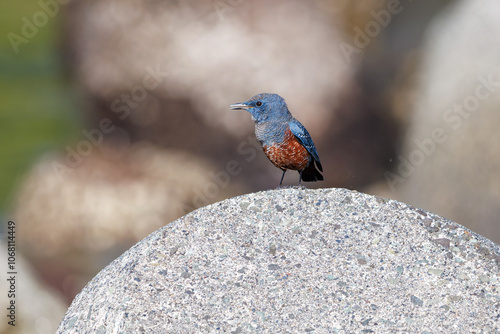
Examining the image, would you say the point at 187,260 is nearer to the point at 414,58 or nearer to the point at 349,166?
the point at 349,166

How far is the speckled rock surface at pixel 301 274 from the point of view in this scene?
2.23 meters

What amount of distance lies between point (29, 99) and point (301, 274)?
3.86m

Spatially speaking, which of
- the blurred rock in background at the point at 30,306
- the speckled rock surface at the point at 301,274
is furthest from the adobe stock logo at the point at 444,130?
the blurred rock in background at the point at 30,306

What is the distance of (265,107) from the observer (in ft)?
9.92

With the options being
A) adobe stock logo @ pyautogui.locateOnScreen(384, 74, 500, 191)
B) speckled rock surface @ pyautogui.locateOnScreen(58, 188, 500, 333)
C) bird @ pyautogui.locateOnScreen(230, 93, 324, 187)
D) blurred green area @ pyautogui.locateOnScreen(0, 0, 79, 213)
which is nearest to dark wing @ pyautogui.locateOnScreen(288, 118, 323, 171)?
bird @ pyautogui.locateOnScreen(230, 93, 324, 187)

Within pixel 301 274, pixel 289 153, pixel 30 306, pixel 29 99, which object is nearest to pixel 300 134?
pixel 289 153

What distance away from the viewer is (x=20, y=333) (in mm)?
4910

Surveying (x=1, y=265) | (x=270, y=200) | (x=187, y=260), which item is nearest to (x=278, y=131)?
(x=270, y=200)

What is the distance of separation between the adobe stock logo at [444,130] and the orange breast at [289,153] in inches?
79.3

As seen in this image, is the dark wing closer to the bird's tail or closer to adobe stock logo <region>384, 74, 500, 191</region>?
the bird's tail

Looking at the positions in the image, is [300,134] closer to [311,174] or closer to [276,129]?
[276,129]

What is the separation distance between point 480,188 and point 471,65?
0.99 m

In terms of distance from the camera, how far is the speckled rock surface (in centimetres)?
223

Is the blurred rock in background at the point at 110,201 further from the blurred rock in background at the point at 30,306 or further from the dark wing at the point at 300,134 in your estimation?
the dark wing at the point at 300,134
